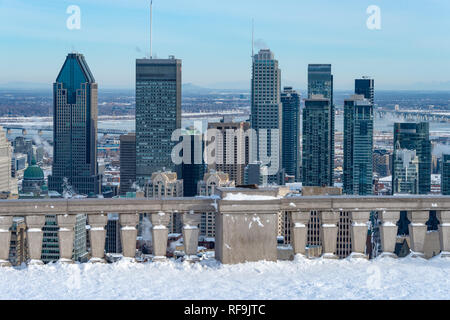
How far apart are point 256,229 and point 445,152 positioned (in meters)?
168

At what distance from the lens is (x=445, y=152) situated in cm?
16938

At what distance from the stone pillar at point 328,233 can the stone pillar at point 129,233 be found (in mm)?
2443

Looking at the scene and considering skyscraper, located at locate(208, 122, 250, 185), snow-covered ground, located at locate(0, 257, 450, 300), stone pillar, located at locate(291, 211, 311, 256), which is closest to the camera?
snow-covered ground, located at locate(0, 257, 450, 300)

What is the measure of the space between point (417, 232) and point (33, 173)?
603 feet

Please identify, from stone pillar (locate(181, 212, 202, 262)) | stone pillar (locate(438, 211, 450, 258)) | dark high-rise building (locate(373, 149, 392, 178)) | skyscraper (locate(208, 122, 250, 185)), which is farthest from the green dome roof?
stone pillar (locate(438, 211, 450, 258))

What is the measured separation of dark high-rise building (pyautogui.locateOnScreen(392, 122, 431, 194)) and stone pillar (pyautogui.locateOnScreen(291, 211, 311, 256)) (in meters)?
157

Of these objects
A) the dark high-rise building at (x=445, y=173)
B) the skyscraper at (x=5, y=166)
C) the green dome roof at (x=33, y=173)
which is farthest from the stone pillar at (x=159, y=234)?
the green dome roof at (x=33, y=173)

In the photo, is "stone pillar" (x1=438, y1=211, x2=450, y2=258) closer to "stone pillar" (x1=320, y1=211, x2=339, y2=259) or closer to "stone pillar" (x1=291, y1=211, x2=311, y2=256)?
"stone pillar" (x1=320, y1=211, x2=339, y2=259)

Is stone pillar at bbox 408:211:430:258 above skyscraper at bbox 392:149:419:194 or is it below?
above

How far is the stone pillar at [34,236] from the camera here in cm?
923

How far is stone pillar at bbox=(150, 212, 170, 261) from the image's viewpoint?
948 cm

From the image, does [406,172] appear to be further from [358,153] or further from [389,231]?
[389,231]

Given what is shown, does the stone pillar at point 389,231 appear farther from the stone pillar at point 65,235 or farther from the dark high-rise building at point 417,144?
the dark high-rise building at point 417,144

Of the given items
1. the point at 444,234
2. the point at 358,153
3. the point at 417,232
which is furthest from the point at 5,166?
the point at 444,234
